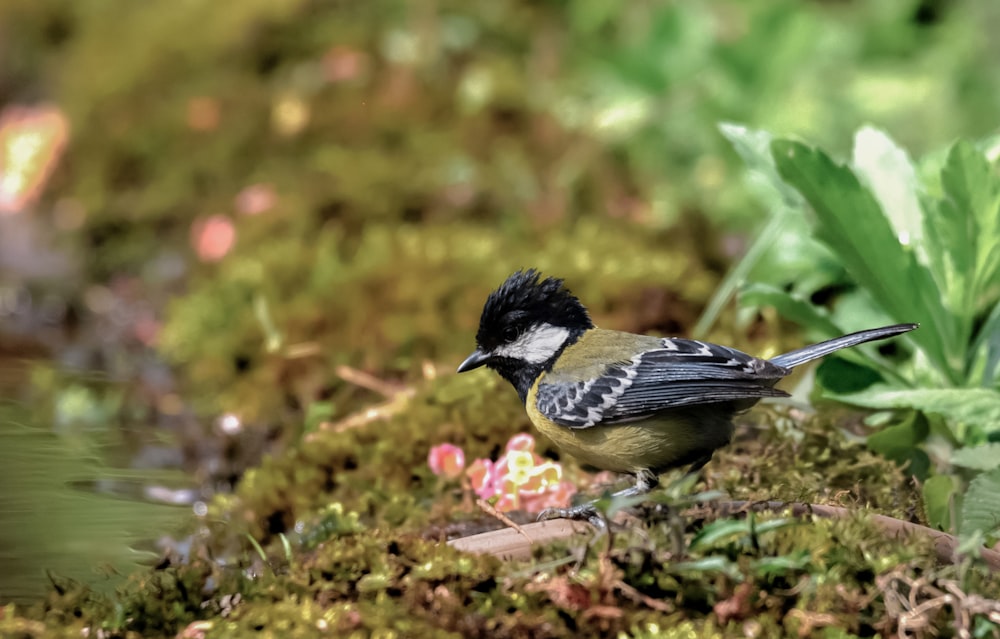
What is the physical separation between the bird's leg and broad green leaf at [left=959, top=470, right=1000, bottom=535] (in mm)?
684

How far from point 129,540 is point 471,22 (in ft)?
15.7

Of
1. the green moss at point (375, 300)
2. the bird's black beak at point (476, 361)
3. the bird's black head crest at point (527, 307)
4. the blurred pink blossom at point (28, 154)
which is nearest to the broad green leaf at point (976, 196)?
the bird's black head crest at point (527, 307)

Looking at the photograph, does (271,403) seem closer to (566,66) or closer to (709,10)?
(566,66)

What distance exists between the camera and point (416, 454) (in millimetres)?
3172

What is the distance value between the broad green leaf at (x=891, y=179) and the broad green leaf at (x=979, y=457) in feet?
2.53

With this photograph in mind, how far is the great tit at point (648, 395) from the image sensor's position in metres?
2.57

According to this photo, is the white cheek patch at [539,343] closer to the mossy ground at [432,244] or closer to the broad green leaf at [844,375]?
the mossy ground at [432,244]

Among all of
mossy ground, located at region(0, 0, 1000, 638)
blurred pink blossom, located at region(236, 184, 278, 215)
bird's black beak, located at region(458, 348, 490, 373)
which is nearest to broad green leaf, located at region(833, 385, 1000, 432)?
mossy ground, located at region(0, 0, 1000, 638)

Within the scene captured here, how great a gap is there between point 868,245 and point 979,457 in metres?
0.62

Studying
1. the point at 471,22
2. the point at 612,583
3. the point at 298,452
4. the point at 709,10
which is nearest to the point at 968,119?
the point at 709,10

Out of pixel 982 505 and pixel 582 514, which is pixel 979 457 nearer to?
pixel 982 505

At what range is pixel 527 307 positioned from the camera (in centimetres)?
282

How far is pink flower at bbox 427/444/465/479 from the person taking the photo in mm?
2994

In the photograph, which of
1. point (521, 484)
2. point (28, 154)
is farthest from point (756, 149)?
point (28, 154)
